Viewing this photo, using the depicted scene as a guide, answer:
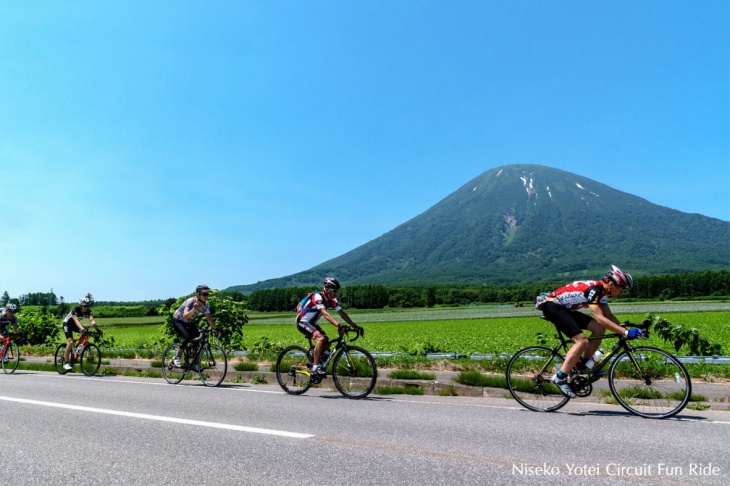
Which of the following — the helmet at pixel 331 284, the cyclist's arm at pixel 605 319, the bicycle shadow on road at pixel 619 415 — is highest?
the helmet at pixel 331 284

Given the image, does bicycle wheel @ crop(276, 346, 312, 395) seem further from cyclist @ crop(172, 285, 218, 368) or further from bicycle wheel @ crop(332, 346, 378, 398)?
cyclist @ crop(172, 285, 218, 368)


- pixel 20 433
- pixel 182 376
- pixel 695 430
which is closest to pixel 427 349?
pixel 182 376

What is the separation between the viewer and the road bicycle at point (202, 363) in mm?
11297

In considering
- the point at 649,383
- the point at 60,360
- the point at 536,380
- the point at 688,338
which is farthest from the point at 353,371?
the point at 60,360

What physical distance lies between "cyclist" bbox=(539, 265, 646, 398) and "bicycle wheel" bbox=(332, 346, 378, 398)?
10.5ft

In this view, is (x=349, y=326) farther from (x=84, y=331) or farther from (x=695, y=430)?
(x=84, y=331)

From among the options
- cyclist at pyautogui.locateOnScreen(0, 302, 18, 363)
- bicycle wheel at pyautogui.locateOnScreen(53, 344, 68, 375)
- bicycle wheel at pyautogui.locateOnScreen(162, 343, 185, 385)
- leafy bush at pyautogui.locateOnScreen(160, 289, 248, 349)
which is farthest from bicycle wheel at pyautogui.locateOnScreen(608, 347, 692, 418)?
cyclist at pyautogui.locateOnScreen(0, 302, 18, 363)

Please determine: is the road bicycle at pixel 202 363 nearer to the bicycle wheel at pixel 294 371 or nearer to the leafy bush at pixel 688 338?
the bicycle wheel at pixel 294 371

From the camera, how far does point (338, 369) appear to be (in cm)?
948

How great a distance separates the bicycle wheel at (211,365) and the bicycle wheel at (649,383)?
7692 mm

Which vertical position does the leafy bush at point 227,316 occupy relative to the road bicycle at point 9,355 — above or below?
above

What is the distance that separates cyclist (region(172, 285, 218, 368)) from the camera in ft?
37.0

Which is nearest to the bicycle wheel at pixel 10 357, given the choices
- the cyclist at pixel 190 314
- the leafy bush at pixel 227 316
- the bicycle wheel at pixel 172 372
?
A: the leafy bush at pixel 227 316

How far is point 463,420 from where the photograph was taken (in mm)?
6715
